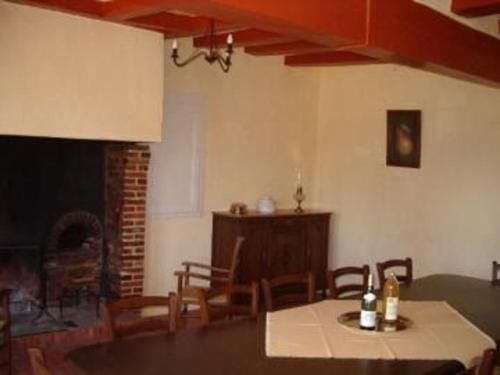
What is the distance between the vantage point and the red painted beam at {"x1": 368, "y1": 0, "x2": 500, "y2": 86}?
11.6 feet

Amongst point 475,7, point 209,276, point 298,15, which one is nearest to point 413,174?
point 209,276

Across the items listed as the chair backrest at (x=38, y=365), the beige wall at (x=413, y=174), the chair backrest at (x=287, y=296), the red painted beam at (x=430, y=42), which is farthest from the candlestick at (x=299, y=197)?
the chair backrest at (x=38, y=365)

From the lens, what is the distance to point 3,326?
12.4 ft

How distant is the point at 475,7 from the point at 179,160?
3.13 meters

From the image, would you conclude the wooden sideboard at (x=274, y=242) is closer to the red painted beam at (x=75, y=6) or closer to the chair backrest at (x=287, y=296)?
the chair backrest at (x=287, y=296)

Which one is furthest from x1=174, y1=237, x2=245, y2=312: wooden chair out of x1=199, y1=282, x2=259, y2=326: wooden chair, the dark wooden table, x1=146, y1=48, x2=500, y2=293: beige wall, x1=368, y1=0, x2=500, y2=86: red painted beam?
x1=368, y1=0, x2=500, y2=86: red painted beam

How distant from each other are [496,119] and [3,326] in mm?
4542

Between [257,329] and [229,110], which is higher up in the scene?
[229,110]

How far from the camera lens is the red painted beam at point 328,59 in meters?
Result: 5.83

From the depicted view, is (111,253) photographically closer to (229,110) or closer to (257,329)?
(229,110)

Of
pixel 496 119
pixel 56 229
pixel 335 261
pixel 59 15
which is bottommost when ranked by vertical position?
pixel 335 261

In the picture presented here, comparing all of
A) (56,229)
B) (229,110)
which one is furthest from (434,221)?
(56,229)

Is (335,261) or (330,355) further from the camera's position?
(335,261)

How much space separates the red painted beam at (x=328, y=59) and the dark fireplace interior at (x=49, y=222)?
2277 mm
